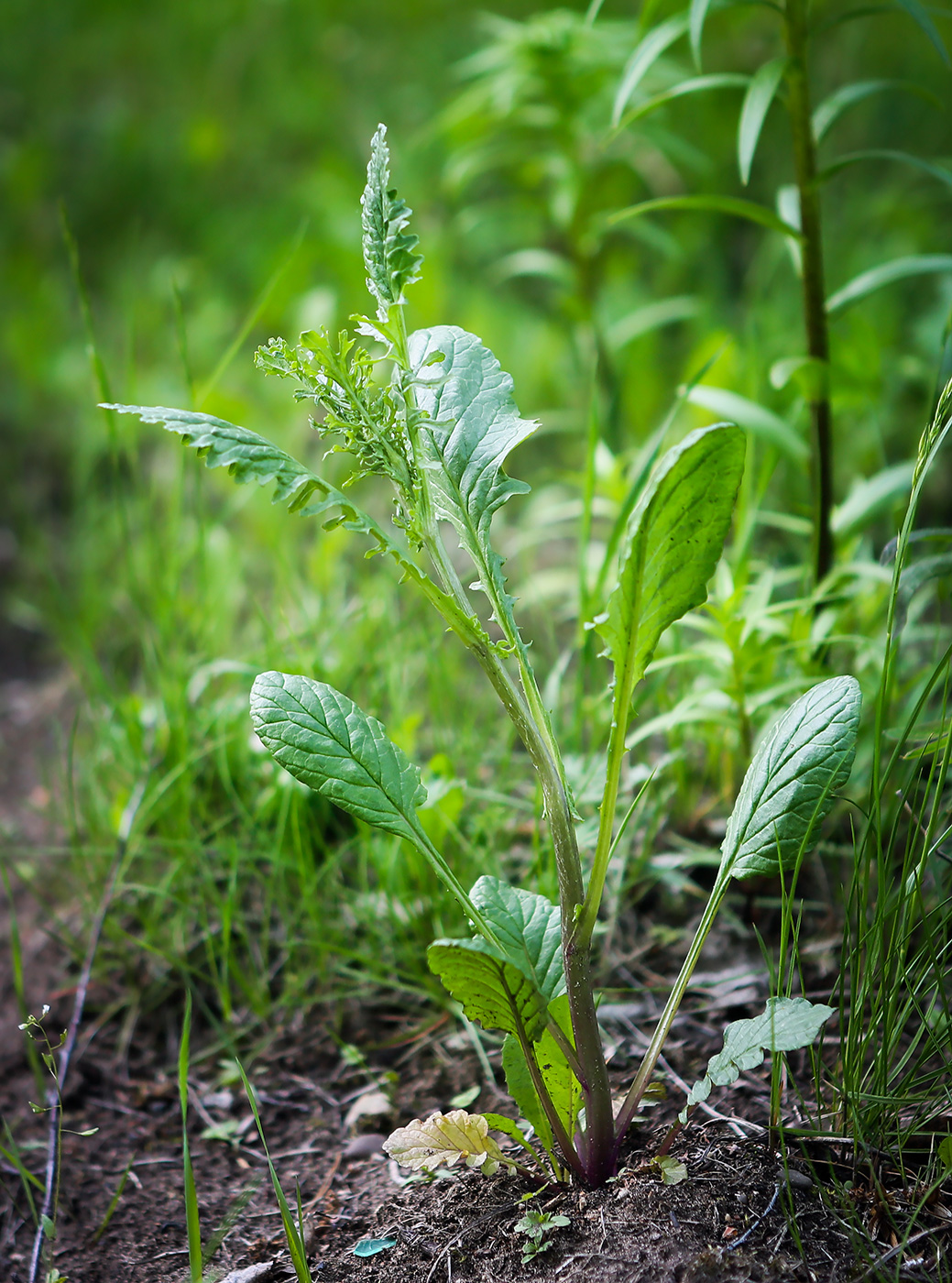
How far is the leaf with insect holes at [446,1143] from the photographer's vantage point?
3.09 feet

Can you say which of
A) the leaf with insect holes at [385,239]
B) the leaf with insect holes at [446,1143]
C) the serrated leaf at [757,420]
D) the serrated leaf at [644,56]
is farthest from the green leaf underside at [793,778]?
the serrated leaf at [644,56]

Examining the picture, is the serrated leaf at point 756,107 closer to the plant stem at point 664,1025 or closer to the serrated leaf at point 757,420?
the serrated leaf at point 757,420

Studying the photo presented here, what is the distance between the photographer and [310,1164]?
1.16 meters

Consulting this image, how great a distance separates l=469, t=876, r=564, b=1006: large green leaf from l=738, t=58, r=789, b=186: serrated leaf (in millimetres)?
959

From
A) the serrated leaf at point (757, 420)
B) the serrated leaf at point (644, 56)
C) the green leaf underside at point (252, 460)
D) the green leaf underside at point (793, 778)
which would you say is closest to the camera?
the green leaf underside at point (252, 460)

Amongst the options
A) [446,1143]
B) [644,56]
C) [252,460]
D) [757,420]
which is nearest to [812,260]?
[757,420]

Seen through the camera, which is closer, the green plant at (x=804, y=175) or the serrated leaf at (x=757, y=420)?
the green plant at (x=804, y=175)

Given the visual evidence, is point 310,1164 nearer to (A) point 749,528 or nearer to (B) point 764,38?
(A) point 749,528

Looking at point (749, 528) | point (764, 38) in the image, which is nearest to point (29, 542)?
point (749, 528)

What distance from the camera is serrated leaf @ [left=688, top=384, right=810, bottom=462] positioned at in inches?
59.7

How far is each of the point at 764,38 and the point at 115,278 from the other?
2.43 m

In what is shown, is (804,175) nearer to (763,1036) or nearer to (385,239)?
(385,239)

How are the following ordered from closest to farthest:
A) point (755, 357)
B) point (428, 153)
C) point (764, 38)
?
point (755, 357)
point (764, 38)
point (428, 153)

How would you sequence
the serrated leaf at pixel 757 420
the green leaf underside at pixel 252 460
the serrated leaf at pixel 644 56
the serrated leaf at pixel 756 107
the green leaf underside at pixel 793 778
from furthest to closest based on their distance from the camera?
1. the serrated leaf at pixel 757 420
2. the serrated leaf at pixel 644 56
3. the serrated leaf at pixel 756 107
4. the green leaf underside at pixel 793 778
5. the green leaf underside at pixel 252 460
